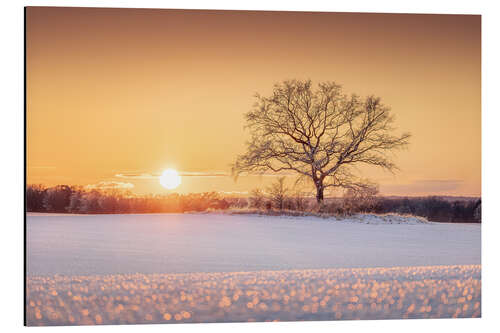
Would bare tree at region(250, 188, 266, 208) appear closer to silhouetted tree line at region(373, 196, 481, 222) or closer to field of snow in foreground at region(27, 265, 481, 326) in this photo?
field of snow in foreground at region(27, 265, 481, 326)

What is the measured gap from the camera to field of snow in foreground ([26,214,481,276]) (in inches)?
220

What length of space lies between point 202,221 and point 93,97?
1.60 metres

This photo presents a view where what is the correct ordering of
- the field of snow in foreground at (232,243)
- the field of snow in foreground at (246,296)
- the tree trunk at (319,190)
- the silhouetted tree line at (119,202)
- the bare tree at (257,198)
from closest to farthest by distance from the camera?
the field of snow in foreground at (246,296) < the field of snow in foreground at (232,243) < the silhouetted tree line at (119,202) < the bare tree at (257,198) < the tree trunk at (319,190)

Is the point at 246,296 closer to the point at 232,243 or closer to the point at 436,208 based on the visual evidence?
the point at 232,243

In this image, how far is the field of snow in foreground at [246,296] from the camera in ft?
17.7

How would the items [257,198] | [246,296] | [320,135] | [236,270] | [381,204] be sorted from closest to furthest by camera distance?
[246,296] → [236,270] → [257,198] → [381,204] → [320,135]

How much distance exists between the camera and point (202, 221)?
589 centimetres

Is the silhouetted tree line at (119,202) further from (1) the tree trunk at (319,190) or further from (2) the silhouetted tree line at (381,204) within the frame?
(1) the tree trunk at (319,190)

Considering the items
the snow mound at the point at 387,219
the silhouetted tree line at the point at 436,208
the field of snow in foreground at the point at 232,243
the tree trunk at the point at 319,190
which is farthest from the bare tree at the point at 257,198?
the silhouetted tree line at the point at 436,208

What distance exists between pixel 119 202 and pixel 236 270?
132cm

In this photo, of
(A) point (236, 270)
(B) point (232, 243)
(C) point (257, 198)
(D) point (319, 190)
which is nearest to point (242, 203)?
(C) point (257, 198)

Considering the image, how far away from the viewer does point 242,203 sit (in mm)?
5906

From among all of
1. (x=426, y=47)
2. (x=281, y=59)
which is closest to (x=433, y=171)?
(x=426, y=47)

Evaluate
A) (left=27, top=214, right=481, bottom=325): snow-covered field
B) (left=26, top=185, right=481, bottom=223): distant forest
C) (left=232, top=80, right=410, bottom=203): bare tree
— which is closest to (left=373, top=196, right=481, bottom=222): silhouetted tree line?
(left=26, top=185, right=481, bottom=223): distant forest
